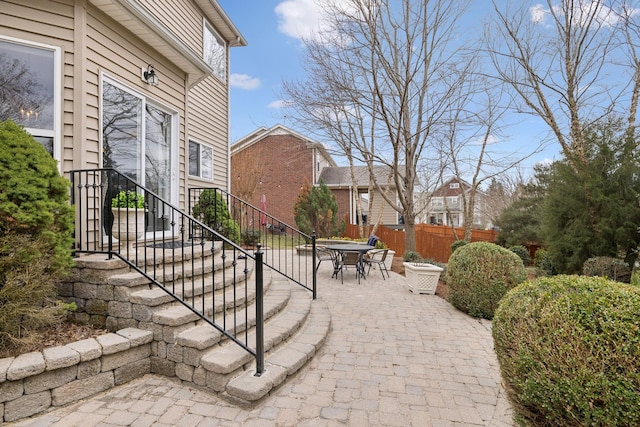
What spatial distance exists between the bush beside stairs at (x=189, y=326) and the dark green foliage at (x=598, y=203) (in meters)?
6.37

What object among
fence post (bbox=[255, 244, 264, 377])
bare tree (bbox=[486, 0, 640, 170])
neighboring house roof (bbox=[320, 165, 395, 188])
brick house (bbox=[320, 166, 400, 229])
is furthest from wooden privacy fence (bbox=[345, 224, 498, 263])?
fence post (bbox=[255, 244, 264, 377])

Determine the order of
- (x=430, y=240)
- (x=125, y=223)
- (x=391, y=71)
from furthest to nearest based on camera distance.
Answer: (x=430, y=240) → (x=391, y=71) → (x=125, y=223)

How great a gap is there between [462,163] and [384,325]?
28.6 ft

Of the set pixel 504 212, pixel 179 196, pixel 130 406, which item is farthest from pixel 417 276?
pixel 504 212

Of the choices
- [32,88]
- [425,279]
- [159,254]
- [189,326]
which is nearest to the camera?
[189,326]

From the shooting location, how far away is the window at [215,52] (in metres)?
8.80

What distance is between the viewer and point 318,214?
14562 millimetres

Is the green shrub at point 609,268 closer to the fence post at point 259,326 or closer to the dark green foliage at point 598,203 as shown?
the dark green foliage at point 598,203

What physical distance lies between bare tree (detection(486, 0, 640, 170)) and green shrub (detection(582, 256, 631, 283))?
207cm

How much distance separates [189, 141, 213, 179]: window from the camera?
8.36 metres

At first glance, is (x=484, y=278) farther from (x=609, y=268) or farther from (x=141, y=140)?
(x=141, y=140)

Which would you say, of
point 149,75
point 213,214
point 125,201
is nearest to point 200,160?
point 213,214

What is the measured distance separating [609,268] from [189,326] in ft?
24.4

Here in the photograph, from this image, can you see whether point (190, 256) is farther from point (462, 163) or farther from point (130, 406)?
point (462, 163)
